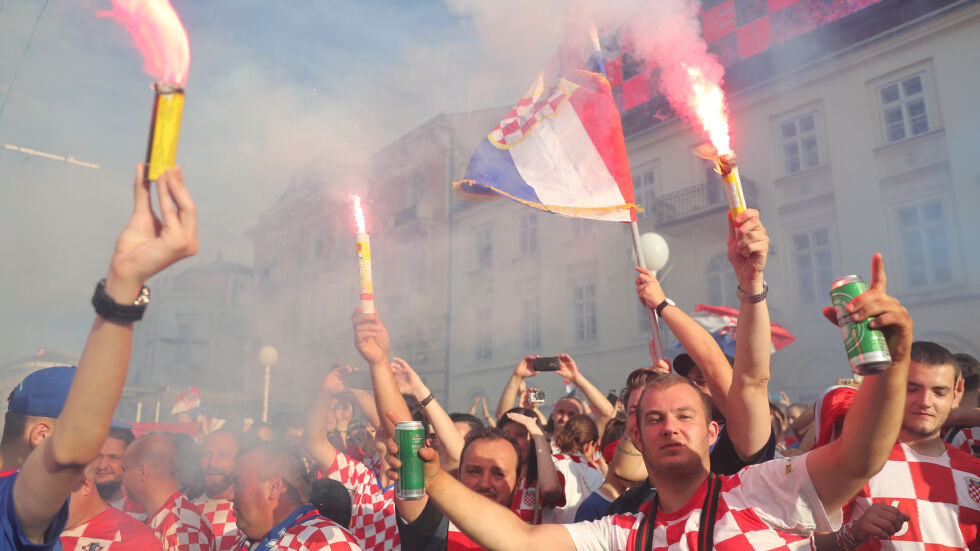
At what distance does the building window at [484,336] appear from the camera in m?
17.7

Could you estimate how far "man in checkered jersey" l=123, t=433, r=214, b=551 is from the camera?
10.6ft

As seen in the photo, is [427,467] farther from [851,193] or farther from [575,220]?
[575,220]

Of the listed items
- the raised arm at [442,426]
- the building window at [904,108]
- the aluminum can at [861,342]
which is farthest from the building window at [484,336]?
the aluminum can at [861,342]

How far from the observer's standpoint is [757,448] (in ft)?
7.04

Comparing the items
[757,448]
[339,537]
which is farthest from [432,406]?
[757,448]

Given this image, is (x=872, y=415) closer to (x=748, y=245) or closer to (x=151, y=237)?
(x=748, y=245)

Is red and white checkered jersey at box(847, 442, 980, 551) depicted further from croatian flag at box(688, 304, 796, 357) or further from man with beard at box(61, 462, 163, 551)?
croatian flag at box(688, 304, 796, 357)

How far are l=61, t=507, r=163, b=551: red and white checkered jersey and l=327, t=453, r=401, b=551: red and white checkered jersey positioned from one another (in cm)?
98

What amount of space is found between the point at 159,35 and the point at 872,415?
1.97 m

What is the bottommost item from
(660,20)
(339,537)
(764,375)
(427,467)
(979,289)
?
(339,537)

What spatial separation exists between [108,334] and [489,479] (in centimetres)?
168

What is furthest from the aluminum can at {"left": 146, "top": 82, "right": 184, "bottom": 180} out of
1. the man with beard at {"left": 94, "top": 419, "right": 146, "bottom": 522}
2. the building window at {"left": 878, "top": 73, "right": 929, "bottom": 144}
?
the building window at {"left": 878, "top": 73, "right": 929, "bottom": 144}

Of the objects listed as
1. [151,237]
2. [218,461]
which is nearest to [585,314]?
[218,461]

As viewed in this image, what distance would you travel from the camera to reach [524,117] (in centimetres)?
469
